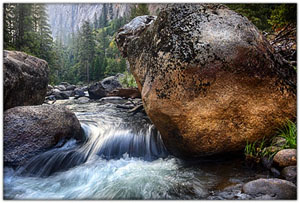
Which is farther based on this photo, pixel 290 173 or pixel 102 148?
pixel 102 148

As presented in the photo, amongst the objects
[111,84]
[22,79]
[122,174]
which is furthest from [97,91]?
[122,174]

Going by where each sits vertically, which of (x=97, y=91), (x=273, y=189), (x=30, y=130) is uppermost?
(x=273, y=189)

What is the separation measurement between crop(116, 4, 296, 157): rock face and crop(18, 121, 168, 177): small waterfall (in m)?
0.97

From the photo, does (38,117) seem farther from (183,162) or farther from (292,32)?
(292,32)

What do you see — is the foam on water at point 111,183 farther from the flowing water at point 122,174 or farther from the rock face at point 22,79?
the rock face at point 22,79

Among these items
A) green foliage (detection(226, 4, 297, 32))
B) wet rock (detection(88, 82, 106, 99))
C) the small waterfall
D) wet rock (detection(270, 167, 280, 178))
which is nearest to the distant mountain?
green foliage (detection(226, 4, 297, 32))

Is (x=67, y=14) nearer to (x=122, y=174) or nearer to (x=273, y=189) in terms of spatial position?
(x=122, y=174)

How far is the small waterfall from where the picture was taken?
346cm

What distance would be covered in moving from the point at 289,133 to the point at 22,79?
4753 millimetres

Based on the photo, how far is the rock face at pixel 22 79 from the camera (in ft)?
12.3

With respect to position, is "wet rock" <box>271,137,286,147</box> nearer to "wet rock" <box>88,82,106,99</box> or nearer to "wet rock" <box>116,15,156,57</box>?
"wet rock" <box>116,15,156,57</box>

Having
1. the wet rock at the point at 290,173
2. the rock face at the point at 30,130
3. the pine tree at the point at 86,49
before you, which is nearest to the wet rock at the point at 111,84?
the rock face at the point at 30,130

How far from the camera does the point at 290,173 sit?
2.57 metres

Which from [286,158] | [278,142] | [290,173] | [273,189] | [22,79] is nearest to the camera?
[273,189]
